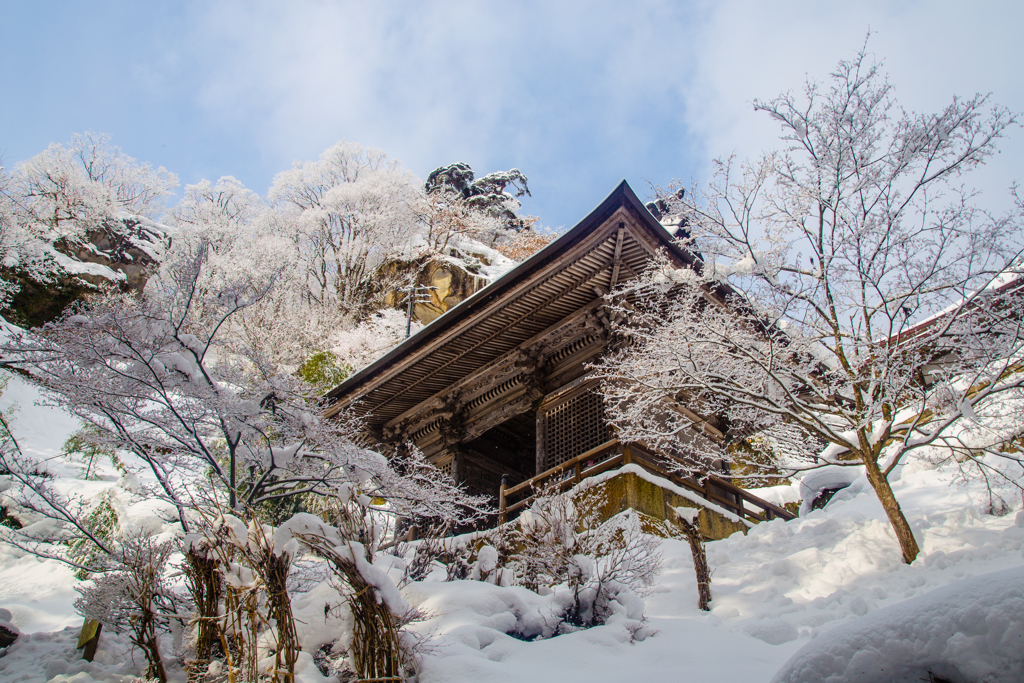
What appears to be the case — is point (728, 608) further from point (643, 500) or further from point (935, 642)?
point (935, 642)

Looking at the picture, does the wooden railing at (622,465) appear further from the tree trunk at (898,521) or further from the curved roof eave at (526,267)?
the curved roof eave at (526,267)

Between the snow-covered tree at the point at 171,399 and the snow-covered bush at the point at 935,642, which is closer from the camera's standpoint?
the snow-covered bush at the point at 935,642

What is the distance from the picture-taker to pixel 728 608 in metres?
5.52

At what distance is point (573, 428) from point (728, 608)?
4930 mm

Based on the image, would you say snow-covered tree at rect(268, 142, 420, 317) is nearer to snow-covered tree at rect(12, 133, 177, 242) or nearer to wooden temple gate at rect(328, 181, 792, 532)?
snow-covered tree at rect(12, 133, 177, 242)

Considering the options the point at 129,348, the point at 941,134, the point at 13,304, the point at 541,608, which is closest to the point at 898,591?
the point at 541,608

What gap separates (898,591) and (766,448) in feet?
22.5

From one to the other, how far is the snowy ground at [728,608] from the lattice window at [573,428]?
2.90m

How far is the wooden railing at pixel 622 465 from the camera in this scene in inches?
338

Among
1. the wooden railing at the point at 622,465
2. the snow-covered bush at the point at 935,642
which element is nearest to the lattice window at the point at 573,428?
the wooden railing at the point at 622,465

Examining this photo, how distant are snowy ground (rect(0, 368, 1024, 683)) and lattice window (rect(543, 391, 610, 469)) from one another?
9.50 feet

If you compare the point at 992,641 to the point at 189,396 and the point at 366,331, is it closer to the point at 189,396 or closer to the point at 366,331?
the point at 189,396

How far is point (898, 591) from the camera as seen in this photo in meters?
5.29

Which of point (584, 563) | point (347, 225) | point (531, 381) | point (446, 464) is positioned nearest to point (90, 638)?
point (584, 563)
